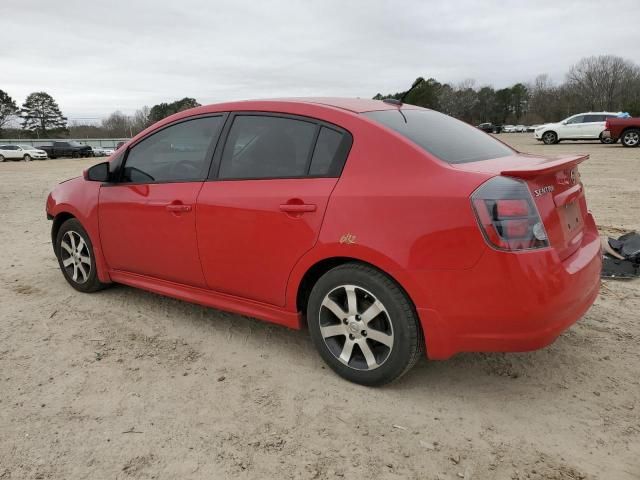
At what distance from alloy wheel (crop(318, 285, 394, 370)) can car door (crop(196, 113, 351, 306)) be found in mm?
334

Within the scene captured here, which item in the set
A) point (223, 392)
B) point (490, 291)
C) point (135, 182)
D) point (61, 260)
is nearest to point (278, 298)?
point (223, 392)

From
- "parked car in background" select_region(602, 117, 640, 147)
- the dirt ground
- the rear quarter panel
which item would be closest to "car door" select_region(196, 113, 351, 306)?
the rear quarter panel

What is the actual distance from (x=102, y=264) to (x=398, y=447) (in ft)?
9.98

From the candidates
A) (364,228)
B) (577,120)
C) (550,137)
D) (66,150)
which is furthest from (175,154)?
(66,150)

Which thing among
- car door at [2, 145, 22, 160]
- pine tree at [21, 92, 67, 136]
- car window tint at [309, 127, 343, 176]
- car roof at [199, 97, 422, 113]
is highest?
pine tree at [21, 92, 67, 136]

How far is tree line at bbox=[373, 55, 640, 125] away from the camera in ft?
286

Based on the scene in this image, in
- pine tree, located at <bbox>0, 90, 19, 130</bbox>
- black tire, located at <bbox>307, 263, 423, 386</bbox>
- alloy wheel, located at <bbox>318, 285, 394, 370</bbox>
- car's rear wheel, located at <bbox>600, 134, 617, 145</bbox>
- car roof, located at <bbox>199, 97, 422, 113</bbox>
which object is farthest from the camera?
pine tree, located at <bbox>0, 90, 19, 130</bbox>

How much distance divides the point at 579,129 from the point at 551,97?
Result: 77824 millimetres

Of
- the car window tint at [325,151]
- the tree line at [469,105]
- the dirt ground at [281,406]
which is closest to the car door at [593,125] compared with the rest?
the dirt ground at [281,406]

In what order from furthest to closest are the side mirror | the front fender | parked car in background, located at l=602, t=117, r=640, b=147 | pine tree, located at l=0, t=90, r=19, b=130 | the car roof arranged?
pine tree, located at l=0, t=90, r=19, b=130, parked car in background, located at l=602, t=117, r=640, b=147, the front fender, the side mirror, the car roof

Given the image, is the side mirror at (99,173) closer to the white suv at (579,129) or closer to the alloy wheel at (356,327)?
the alloy wheel at (356,327)

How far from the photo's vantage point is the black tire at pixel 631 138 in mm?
22547

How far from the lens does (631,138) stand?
22688 millimetres

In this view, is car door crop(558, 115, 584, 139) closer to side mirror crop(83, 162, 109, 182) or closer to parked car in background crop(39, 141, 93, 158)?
side mirror crop(83, 162, 109, 182)
